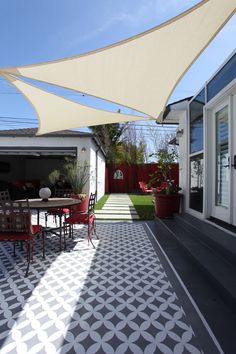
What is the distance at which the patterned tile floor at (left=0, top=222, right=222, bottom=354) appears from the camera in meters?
2.13

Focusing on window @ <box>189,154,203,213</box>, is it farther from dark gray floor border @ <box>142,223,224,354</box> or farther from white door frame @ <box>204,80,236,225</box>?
dark gray floor border @ <box>142,223,224,354</box>

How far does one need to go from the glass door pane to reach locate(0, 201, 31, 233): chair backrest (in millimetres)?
3512

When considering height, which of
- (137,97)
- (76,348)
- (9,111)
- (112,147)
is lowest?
(76,348)

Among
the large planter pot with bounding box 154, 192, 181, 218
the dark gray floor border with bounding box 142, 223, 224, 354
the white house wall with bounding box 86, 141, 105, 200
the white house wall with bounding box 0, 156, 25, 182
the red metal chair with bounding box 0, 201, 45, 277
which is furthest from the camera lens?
the white house wall with bounding box 0, 156, 25, 182

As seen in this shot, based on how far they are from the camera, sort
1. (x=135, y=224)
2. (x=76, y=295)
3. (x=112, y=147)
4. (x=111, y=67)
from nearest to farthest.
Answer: (x=76, y=295) → (x=111, y=67) → (x=135, y=224) → (x=112, y=147)

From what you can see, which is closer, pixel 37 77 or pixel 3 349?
pixel 3 349

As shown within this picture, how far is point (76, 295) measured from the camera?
9.85ft

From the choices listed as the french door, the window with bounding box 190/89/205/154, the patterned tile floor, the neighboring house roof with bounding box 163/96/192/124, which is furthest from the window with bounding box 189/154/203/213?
the patterned tile floor

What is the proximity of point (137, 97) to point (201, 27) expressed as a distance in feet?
5.86

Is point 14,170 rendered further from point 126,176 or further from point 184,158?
point 184,158

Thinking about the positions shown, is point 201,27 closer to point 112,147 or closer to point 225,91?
point 225,91

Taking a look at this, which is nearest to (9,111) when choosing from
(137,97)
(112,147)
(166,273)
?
(112,147)

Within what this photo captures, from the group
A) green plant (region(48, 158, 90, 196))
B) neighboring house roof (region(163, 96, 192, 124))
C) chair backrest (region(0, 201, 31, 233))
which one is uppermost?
neighboring house roof (region(163, 96, 192, 124))

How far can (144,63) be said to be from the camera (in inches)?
138
